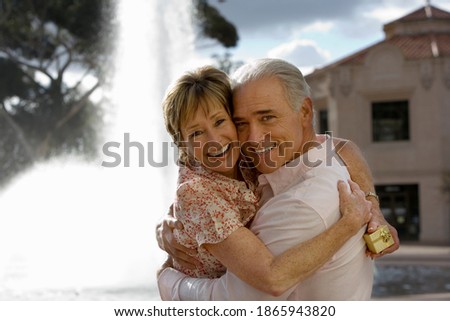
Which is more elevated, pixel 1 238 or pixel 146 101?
pixel 146 101

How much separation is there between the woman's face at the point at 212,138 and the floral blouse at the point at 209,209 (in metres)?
0.05

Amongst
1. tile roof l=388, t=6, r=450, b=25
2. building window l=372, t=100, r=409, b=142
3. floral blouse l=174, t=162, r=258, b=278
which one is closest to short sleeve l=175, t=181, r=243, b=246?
floral blouse l=174, t=162, r=258, b=278

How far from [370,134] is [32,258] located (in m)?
19.4

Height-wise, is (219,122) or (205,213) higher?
(219,122)

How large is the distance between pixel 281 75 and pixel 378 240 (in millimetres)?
723

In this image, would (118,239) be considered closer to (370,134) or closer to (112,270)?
(112,270)

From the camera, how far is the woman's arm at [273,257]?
2.81m

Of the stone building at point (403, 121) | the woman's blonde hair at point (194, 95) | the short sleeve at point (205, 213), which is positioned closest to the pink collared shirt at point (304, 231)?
the short sleeve at point (205, 213)

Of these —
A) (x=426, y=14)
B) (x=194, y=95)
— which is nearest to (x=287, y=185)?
(x=194, y=95)

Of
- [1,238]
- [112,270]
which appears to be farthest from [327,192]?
[1,238]

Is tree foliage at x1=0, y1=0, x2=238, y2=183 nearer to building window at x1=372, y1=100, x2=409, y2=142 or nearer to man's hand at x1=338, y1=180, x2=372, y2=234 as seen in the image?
building window at x1=372, y1=100, x2=409, y2=142

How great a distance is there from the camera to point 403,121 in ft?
112

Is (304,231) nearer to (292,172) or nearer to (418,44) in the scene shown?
(292,172)

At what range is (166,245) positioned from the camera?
10.9 feet
